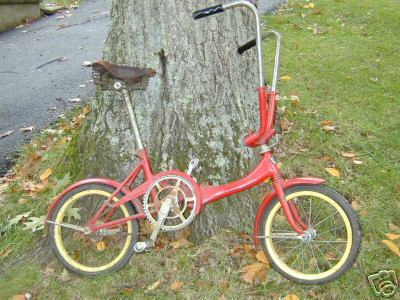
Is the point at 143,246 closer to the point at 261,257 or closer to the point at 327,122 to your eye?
the point at 261,257

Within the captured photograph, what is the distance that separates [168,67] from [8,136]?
2.89 metres

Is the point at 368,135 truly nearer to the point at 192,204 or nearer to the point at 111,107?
the point at 192,204

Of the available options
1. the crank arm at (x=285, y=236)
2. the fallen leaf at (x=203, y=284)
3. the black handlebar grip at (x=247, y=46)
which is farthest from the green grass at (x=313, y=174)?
the black handlebar grip at (x=247, y=46)

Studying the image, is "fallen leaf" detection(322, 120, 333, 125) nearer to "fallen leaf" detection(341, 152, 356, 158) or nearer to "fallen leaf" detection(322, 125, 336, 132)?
"fallen leaf" detection(322, 125, 336, 132)

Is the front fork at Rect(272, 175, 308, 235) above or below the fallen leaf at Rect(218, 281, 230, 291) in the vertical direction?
above

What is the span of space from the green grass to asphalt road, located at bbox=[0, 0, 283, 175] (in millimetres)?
866

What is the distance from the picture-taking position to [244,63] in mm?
3145

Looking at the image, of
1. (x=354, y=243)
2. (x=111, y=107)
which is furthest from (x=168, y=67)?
(x=354, y=243)

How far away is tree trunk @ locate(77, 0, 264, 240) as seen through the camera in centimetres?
290

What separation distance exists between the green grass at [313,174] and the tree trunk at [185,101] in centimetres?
38

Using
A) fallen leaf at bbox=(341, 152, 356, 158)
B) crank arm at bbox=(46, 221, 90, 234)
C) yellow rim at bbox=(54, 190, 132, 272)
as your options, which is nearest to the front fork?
yellow rim at bbox=(54, 190, 132, 272)

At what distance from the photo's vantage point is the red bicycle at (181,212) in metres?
2.69

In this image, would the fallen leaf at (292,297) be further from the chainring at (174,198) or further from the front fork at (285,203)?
the chainring at (174,198)

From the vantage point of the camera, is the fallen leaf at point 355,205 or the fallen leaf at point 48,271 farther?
the fallen leaf at point 355,205
